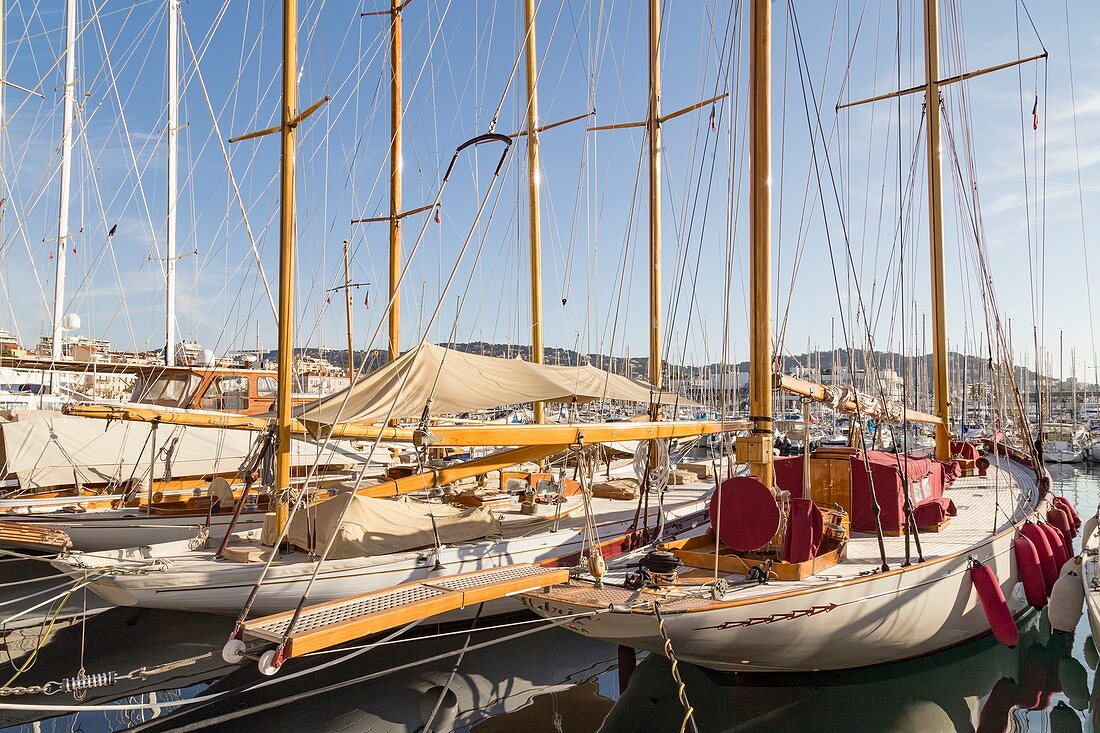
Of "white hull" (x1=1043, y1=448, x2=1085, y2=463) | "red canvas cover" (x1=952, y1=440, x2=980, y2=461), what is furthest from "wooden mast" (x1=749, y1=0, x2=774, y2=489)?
"white hull" (x1=1043, y1=448, x2=1085, y2=463)

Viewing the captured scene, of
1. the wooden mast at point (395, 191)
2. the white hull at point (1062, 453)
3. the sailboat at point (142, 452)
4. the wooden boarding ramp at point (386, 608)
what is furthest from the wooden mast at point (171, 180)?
the white hull at point (1062, 453)

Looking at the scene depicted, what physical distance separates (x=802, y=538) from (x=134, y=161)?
48.8 feet

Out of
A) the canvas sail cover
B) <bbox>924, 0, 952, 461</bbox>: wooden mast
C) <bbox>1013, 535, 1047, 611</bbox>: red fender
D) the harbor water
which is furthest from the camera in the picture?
<bbox>924, 0, 952, 461</bbox>: wooden mast

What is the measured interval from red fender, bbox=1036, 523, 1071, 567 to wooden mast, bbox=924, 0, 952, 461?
405 centimetres

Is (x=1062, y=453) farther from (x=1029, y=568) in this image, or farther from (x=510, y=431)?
(x=510, y=431)

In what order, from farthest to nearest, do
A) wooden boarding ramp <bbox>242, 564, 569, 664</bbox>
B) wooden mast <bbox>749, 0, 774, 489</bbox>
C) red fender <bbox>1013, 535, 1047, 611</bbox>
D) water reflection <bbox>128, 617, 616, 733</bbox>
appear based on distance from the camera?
red fender <bbox>1013, 535, 1047, 611</bbox>, wooden mast <bbox>749, 0, 774, 489</bbox>, water reflection <bbox>128, 617, 616, 733</bbox>, wooden boarding ramp <bbox>242, 564, 569, 664</bbox>

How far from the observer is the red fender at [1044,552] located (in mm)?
9547

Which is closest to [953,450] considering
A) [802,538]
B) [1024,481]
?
[1024,481]

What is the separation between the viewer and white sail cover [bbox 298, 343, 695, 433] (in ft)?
29.2

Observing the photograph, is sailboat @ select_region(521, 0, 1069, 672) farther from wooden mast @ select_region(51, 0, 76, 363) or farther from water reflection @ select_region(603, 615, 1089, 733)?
wooden mast @ select_region(51, 0, 76, 363)

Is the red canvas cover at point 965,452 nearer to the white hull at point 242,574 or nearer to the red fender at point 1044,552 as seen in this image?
the red fender at point 1044,552

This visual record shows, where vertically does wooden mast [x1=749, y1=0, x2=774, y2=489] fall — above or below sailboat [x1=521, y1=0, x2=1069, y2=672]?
above

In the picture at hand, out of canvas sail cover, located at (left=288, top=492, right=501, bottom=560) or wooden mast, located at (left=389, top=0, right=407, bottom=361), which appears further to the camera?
wooden mast, located at (left=389, top=0, right=407, bottom=361)

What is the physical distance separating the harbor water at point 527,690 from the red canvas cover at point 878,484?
5.68 feet
